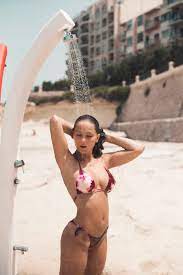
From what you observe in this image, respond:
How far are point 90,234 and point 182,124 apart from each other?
25.0 m

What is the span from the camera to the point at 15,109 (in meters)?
3.20

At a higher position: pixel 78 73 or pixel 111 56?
pixel 111 56

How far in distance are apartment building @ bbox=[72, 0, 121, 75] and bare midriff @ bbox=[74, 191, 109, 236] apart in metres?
62.4

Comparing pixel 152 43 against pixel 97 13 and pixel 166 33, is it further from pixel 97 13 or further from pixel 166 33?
pixel 97 13

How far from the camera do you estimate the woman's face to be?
3.08 m

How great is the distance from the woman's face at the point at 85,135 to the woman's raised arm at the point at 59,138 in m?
0.11

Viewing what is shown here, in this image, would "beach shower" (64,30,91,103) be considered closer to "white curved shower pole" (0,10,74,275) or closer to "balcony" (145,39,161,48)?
"white curved shower pole" (0,10,74,275)

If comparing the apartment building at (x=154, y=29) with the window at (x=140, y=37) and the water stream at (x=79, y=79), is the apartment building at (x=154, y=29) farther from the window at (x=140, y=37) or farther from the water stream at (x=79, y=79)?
the water stream at (x=79, y=79)

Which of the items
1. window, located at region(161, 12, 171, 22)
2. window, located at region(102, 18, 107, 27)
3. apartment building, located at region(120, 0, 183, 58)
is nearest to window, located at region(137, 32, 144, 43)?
apartment building, located at region(120, 0, 183, 58)

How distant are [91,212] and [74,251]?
31 cm

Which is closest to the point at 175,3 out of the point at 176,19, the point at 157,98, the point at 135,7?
the point at 176,19

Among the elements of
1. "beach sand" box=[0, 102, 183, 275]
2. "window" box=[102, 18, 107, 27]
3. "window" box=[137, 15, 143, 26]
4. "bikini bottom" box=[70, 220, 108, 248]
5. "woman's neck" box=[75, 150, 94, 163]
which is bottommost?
"beach sand" box=[0, 102, 183, 275]

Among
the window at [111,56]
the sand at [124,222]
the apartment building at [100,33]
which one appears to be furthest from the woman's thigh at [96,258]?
the window at [111,56]

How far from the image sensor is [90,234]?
122 inches
